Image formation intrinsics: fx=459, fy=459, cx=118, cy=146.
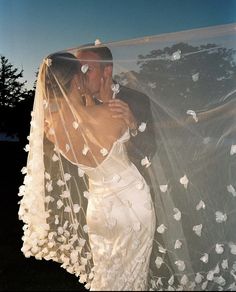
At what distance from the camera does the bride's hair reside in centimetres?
233

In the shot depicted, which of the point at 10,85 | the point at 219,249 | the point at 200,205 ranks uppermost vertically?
the point at 10,85

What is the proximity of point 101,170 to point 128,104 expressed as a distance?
361 millimetres

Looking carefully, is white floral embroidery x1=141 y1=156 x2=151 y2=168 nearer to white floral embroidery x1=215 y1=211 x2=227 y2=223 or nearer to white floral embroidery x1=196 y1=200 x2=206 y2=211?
white floral embroidery x1=196 y1=200 x2=206 y2=211

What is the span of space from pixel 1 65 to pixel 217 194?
152cm

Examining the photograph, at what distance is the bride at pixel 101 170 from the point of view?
2268 millimetres

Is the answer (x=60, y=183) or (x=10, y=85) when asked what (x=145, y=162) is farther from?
(x=10, y=85)

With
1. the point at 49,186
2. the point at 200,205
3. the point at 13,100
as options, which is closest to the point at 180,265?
the point at 200,205

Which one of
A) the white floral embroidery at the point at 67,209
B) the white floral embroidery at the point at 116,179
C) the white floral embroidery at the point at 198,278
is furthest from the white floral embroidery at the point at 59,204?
the white floral embroidery at the point at 198,278

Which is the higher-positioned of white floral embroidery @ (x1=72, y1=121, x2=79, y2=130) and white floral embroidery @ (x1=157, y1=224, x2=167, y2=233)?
white floral embroidery @ (x1=72, y1=121, x2=79, y2=130)

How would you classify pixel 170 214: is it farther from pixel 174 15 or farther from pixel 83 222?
pixel 174 15

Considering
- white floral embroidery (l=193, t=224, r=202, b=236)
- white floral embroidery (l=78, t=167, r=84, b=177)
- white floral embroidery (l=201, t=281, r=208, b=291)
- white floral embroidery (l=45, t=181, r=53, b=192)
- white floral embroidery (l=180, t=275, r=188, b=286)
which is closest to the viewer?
white floral embroidery (l=201, t=281, r=208, b=291)

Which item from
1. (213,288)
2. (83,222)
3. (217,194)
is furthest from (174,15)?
(213,288)

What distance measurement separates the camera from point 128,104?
7.64 ft

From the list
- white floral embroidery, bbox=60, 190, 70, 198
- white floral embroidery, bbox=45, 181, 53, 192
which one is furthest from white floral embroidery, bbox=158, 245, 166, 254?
white floral embroidery, bbox=45, 181, 53, 192
